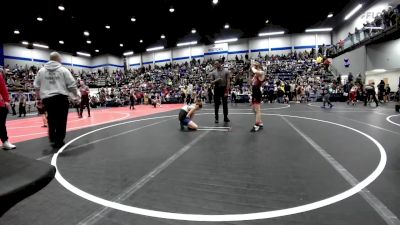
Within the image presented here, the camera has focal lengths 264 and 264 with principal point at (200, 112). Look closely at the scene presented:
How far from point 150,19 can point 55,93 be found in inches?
782

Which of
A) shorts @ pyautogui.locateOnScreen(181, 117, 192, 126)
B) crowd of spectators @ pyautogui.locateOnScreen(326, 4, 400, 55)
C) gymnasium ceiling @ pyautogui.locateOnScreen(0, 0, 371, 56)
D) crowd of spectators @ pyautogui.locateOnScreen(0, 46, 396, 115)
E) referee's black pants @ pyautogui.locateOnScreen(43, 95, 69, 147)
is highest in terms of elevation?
gymnasium ceiling @ pyautogui.locateOnScreen(0, 0, 371, 56)

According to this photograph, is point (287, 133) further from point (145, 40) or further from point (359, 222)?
point (145, 40)

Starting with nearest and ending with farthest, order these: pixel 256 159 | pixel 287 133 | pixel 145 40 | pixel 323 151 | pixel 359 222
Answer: pixel 359 222 < pixel 256 159 < pixel 323 151 < pixel 287 133 < pixel 145 40

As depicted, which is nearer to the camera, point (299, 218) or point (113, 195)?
point (299, 218)

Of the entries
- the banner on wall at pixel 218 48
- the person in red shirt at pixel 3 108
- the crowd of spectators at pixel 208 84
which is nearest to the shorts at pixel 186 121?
the person in red shirt at pixel 3 108

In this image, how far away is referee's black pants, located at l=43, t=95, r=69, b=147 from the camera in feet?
14.1

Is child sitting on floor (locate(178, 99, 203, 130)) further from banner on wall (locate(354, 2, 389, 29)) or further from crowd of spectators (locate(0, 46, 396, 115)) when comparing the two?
banner on wall (locate(354, 2, 389, 29))

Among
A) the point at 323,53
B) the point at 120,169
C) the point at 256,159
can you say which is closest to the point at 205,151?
the point at 256,159

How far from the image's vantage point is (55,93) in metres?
4.32

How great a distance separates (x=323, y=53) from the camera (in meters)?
26.5

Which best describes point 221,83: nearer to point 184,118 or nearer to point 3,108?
point 184,118

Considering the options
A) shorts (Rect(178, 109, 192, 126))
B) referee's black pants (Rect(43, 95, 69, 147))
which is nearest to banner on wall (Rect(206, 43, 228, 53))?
shorts (Rect(178, 109, 192, 126))

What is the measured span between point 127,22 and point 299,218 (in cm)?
2377

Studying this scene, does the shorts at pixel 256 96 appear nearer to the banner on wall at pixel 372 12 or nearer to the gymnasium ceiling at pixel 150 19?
the gymnasium ceiling at pixel 150 19
